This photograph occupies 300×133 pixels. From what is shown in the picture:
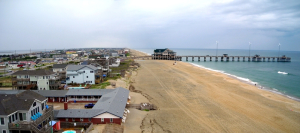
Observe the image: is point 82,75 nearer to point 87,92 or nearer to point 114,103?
point 87,92

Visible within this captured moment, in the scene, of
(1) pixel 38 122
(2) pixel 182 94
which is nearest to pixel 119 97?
(1) pixel 38 122

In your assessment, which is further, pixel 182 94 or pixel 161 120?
pixel 182 94

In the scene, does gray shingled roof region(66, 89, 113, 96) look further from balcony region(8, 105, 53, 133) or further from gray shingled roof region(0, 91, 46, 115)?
balcony region(8, 105, 53, 133)

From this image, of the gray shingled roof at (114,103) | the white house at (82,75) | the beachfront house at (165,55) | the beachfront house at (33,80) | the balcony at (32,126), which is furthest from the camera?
the beachfront house at (165,55)

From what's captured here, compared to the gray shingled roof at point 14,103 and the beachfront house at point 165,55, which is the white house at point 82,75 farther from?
the beachfront house at point 165,55

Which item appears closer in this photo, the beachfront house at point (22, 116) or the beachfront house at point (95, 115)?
the beachfront house at point (22, 116)

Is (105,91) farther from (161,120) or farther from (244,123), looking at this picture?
(244,123)

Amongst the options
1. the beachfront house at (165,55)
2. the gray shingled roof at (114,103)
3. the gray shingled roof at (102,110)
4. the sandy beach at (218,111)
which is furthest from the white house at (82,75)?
the beachfront house at (165,55)
